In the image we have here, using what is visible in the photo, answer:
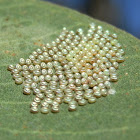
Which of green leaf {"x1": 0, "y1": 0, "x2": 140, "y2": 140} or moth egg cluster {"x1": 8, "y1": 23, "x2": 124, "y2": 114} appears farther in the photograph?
moth egg cluster {"x1": 8, "y1": 23, "x2": 124, "y2": 114}

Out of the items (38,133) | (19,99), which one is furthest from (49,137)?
(19,99)

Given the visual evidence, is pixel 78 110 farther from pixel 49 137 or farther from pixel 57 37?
pixel 57 37

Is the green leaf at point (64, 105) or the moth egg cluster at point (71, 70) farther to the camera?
the moth egg cluster at point (71, 70)

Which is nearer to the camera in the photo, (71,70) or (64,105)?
(64,105)
